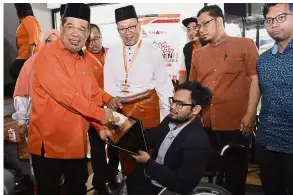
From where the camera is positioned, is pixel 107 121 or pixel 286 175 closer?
pixel 286 175

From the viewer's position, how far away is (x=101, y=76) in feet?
7.30

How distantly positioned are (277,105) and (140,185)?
0.83m

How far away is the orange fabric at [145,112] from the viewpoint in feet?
6.32

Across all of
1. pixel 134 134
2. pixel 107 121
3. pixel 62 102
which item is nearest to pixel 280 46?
pixel 134 134

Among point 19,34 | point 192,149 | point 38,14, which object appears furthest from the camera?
point 38,14

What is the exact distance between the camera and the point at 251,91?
1.67 m

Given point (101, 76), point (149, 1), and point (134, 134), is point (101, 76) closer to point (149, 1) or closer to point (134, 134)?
point (149, 1)

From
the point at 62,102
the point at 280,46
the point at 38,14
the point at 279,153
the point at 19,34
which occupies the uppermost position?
the point at 38,14

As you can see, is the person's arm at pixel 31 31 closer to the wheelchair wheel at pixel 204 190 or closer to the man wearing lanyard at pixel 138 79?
the man wearing lanyard at pixel 138 79

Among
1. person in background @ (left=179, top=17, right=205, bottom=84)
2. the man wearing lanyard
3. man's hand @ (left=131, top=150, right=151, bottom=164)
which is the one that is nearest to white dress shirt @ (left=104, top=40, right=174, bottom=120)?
the man wearing lanyard

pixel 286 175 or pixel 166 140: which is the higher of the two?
pixel 166 140

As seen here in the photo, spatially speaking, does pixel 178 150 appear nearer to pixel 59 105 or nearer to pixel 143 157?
pixel 143 157

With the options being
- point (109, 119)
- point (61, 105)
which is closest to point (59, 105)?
point (61, 105)

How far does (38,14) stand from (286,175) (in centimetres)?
218
